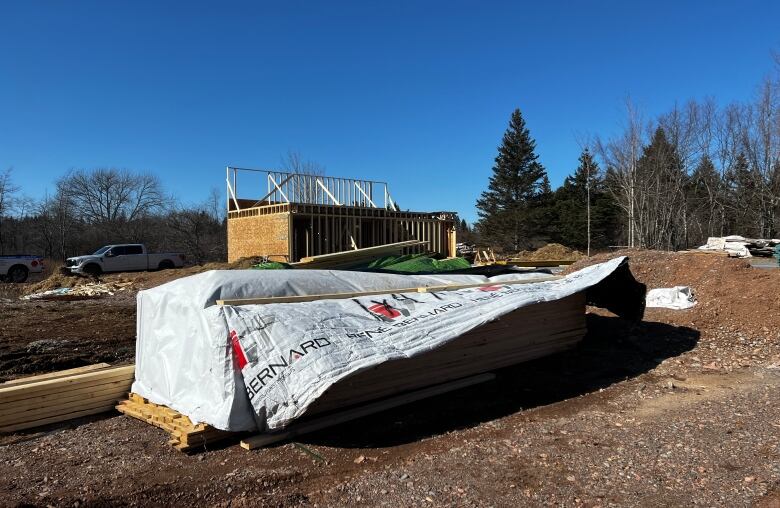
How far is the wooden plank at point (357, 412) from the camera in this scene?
4.48 m

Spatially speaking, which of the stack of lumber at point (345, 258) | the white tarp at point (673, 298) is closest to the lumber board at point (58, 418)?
the white tarp at point (673, 298)

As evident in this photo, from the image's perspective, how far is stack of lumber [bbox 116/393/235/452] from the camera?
4.46 meters

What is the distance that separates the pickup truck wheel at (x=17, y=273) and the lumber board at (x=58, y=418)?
881 inches

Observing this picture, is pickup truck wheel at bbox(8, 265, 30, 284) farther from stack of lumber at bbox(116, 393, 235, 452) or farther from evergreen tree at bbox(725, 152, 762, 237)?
evergreen tree at bbox(725, 152, 762, 237)

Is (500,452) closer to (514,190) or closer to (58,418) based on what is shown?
(58,418)

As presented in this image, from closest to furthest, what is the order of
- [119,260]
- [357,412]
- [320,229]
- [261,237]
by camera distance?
[357,412] → [320,229] → [261,237] → [119,260]

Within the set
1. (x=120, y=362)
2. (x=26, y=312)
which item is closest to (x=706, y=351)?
(x=120, y=362)

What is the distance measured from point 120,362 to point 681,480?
720 cm

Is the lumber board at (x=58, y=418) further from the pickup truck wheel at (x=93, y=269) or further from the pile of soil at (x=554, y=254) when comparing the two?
the pile of soil at (x=554, y=254)

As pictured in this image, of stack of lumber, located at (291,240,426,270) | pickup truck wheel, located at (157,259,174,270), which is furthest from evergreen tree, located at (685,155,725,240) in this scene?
pickup truck wheel, located at (157,259,174,270)

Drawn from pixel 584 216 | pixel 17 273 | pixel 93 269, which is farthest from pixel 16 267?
pixel 584 216

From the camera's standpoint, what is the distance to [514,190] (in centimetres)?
4850

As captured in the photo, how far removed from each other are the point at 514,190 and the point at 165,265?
106 ft

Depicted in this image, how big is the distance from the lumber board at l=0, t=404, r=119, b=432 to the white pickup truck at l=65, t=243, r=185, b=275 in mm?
20779
